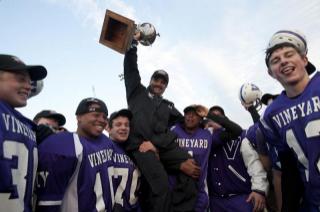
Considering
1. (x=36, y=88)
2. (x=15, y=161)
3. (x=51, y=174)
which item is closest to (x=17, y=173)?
(x=15, y=161)

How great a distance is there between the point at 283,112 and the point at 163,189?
1737 mm

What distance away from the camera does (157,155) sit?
4164 millimetres

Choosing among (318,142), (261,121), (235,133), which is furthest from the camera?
(235,133)

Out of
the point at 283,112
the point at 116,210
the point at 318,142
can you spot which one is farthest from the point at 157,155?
the point at 318,142

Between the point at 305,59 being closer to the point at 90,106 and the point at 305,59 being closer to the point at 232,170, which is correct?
the point at 90,106

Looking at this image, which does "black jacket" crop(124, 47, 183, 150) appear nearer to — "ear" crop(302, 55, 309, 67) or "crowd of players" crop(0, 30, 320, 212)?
"crowd of players" crop(0, 30, 320, 212)

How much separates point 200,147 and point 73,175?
2.40 m

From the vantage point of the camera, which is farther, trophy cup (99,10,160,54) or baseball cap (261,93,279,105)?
baseball cap (261,93,279,105)

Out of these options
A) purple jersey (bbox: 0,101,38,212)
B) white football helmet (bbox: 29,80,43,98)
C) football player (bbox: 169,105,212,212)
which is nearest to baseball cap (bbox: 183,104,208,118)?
football player (bbox: 169,105,212,212)

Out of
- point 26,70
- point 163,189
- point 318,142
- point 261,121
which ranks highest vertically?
point 26,70

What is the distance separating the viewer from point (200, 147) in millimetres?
4910

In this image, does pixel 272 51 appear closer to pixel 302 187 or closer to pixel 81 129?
pixel 302 187

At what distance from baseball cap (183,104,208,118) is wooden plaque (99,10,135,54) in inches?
56.0

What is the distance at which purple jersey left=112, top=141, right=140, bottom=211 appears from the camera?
375cm
